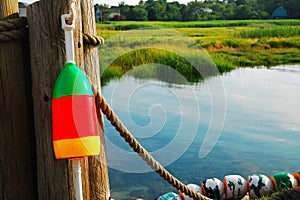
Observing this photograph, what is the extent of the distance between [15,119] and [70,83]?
349 millimetres

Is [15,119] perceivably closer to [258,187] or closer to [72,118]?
[72,118]

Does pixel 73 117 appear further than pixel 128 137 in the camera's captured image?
No

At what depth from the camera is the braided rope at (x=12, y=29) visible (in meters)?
1.63

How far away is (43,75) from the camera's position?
64.4 inches

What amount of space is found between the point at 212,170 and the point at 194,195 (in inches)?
153

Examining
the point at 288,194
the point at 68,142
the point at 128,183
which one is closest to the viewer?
the point at 68,142

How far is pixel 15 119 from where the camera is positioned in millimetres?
1695

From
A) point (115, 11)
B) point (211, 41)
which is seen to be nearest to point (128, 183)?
point (115, 11)

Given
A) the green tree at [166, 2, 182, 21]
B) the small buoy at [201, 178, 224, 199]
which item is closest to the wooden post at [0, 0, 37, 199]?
the small buoy at [201, 178, 224, 199]

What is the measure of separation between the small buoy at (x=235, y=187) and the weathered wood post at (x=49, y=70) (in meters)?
Result: 2.62

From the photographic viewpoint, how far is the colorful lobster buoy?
148 cm

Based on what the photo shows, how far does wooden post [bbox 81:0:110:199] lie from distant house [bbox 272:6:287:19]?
11.6 metres

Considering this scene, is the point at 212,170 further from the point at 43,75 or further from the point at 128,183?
the point at 43,75

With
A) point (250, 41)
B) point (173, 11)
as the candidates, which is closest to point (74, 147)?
point (173, 11)
